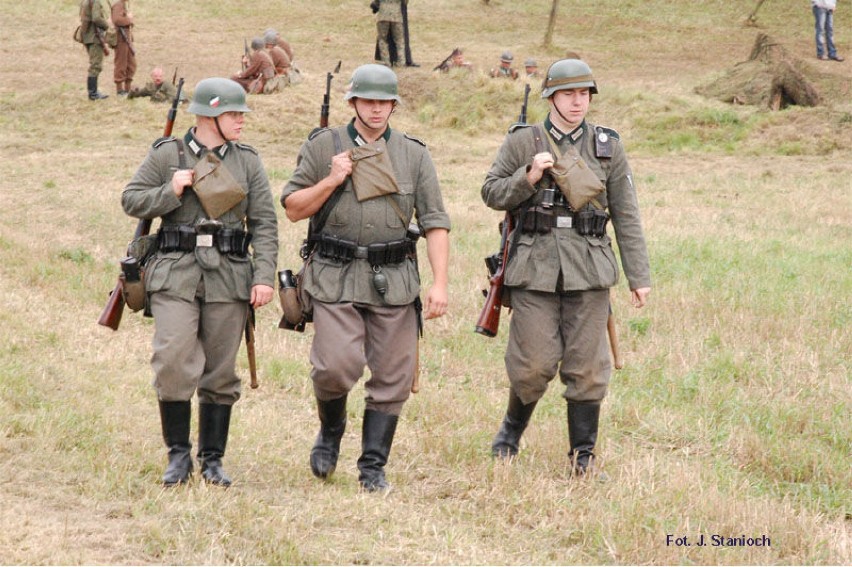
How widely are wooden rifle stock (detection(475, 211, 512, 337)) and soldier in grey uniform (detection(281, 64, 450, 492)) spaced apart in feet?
1.66

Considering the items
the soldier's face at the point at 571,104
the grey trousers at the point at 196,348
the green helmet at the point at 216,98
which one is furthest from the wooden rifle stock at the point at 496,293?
the green helmet at the point at 216,98

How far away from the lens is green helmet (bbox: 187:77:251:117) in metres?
6.36

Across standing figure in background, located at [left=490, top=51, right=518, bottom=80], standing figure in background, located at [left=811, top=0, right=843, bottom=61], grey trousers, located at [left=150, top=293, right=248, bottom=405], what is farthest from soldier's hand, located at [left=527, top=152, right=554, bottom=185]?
standing figure in background, located at [left=811, top=0, right=843, bottom=61]

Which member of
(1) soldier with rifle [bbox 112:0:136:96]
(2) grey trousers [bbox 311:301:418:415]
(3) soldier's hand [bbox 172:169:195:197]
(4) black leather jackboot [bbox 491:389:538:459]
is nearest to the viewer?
(3) soldier's hand [bbox 172:169:195:197]

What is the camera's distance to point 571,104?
6.70 m

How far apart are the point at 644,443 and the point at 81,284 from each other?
6182 millimetres

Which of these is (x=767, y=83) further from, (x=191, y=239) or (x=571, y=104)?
(x=191, y=239)

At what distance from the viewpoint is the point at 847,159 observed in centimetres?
2150

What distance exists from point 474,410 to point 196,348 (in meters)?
2.42

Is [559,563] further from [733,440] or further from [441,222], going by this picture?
[733,440]

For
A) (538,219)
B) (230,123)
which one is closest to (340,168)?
(230,123)

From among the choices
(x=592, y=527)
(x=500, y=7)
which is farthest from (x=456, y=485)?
(x=500, y=7)

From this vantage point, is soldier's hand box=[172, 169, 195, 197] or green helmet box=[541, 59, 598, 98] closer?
soldier's hand box=[172, 169, 195, 197]

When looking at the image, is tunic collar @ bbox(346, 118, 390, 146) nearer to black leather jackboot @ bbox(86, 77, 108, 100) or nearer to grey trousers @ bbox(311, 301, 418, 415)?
grey trousers @ bbox(311, 301, 418, 415)
